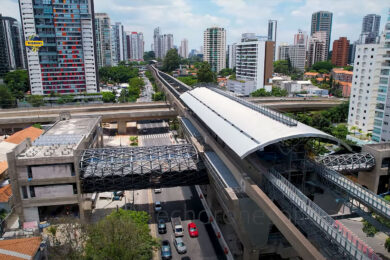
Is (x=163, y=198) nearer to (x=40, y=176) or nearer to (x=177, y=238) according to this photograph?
(x=177, y=238)

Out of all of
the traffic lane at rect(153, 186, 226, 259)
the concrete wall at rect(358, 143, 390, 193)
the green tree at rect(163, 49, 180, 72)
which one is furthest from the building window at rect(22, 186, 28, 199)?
the green tree at rect(163, 49, 180, 72)

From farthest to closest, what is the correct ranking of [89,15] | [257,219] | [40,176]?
[89,15]
[40,176]
[257,219]

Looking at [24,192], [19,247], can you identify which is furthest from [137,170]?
[19,247]

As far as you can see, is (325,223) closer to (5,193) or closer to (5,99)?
(5,193)

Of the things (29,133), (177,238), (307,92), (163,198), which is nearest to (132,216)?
(177,238)


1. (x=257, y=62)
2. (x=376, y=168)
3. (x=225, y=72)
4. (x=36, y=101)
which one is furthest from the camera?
(x=225, y=72)

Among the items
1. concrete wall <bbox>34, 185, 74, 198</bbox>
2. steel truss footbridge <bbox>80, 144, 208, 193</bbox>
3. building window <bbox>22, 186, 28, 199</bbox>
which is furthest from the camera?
steel truss footbridge <bbox>80, 144, 208, 193</bbox>

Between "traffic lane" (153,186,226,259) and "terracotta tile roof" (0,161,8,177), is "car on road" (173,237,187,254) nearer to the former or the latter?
"traffic lane" (153,186,226,259)
